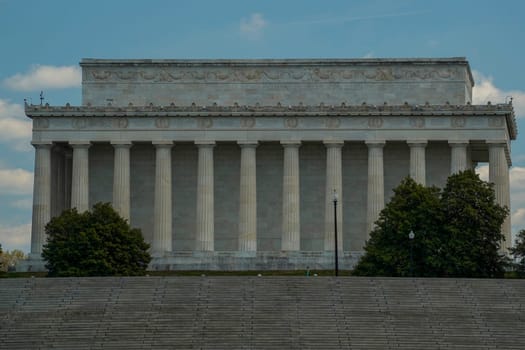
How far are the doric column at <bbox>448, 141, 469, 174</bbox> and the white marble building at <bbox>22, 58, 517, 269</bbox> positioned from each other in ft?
0.46

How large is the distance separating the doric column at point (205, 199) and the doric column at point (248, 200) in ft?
9.70

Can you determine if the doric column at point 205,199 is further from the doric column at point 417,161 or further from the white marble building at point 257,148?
the doric column at point 417,161

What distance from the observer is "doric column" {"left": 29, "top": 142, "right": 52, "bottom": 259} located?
501 ft

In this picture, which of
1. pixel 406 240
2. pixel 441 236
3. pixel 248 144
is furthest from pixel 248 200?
pixel 441 236

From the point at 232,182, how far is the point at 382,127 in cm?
1690

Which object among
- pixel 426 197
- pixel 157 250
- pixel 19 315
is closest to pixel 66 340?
pixel 19 315

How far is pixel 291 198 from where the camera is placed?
153m

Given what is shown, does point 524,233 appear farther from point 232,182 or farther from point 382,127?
point 232,182

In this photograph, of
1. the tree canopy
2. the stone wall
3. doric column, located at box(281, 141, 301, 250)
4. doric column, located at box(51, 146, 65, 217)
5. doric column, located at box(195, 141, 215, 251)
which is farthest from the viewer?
the stone wall

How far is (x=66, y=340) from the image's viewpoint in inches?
3952

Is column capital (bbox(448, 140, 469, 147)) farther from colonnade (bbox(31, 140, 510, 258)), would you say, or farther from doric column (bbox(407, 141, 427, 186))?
doric column (bbox(407, 141, 427, 186))

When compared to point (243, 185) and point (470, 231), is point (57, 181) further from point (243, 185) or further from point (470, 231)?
point (470, 231)

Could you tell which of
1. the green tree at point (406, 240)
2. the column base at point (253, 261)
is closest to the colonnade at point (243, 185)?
the column base at point (253, 261)

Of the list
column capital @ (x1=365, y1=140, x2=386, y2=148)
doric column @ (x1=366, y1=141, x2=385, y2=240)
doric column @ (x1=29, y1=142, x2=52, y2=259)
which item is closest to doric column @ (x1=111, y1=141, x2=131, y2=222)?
doric column @ (x1=29, y1=142, x2=52, y2=259)
